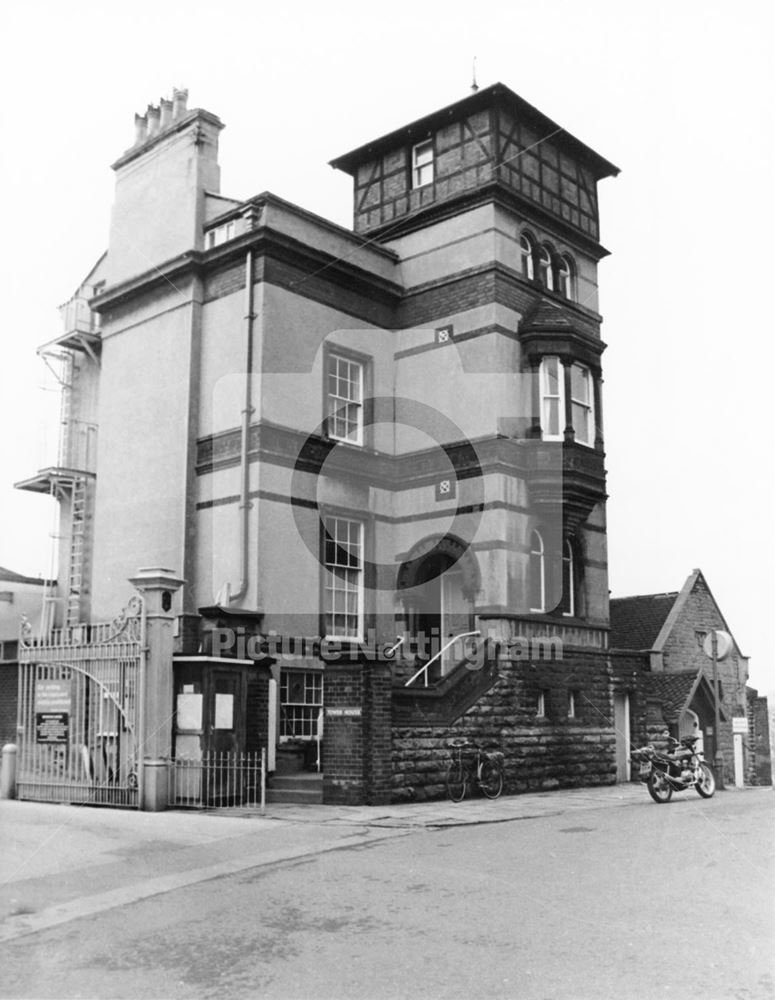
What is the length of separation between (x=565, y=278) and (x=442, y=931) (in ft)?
65.9

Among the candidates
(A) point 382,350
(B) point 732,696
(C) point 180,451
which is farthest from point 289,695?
(B) point 732,696

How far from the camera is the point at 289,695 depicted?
20.6m

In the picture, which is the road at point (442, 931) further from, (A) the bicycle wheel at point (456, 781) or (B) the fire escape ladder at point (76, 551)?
(B) the fire escape ladder at point (76, 551)

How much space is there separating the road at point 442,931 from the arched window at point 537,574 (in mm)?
11048

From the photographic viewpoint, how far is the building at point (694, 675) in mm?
29125

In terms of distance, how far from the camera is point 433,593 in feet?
77.2

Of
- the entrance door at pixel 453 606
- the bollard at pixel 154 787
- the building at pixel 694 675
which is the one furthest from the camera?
the building at pixel 694 675

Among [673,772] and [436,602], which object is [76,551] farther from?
[673,772]

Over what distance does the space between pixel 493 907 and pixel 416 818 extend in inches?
253

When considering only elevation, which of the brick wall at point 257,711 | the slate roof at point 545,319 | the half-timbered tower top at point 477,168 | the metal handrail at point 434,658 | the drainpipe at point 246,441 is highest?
the half-timbered tower top at point 477,168

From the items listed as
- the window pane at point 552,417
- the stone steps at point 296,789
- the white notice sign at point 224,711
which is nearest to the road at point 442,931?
the white notice sign at point 224,711

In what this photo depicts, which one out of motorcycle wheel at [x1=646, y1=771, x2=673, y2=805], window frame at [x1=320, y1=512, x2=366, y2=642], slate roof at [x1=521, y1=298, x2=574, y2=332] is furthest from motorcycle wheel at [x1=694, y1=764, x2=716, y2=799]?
slate roof at [x1=521, y1=298, x2=574, y2=332]

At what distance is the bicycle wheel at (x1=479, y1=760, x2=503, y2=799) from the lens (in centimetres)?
1889

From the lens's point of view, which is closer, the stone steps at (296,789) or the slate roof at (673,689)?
the stone steps at (296,789)
